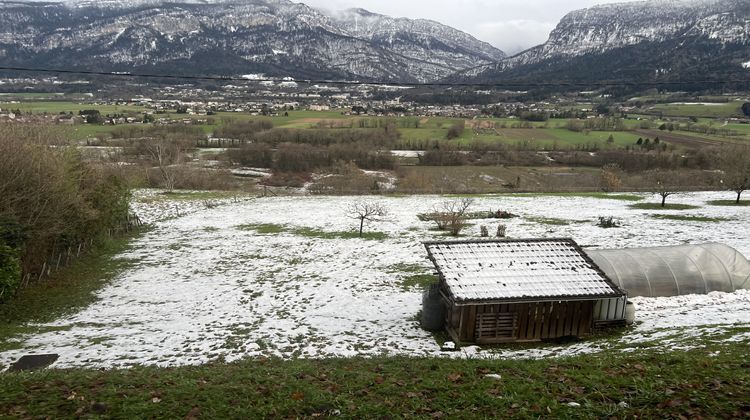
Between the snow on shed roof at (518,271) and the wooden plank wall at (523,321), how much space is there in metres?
0.57

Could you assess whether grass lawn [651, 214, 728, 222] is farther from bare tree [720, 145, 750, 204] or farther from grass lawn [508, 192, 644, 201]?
grass lawn [508, 192, 644, 201]

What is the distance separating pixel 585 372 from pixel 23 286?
2637cm

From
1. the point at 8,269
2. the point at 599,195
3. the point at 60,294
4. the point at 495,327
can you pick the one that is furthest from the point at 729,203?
the point at 8,269

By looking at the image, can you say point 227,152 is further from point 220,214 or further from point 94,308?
point 94,308

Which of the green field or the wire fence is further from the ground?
the green field

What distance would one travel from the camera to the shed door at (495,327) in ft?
56.4

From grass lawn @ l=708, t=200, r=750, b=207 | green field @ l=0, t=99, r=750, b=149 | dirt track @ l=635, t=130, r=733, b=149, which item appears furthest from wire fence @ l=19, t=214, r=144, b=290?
dirt track @ l=635, t=130, r=733, b=149

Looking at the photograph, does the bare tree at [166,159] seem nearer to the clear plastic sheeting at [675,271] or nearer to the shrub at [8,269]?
the shrub at [8,269]

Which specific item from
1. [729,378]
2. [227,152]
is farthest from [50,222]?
[227,152]

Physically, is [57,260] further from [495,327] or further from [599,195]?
[599,195]

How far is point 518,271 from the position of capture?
1819 cm

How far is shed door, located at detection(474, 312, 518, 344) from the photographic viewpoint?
1720cm

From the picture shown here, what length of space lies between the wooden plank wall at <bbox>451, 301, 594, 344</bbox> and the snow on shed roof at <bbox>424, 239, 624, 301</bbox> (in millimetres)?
568

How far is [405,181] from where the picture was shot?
73.6m
